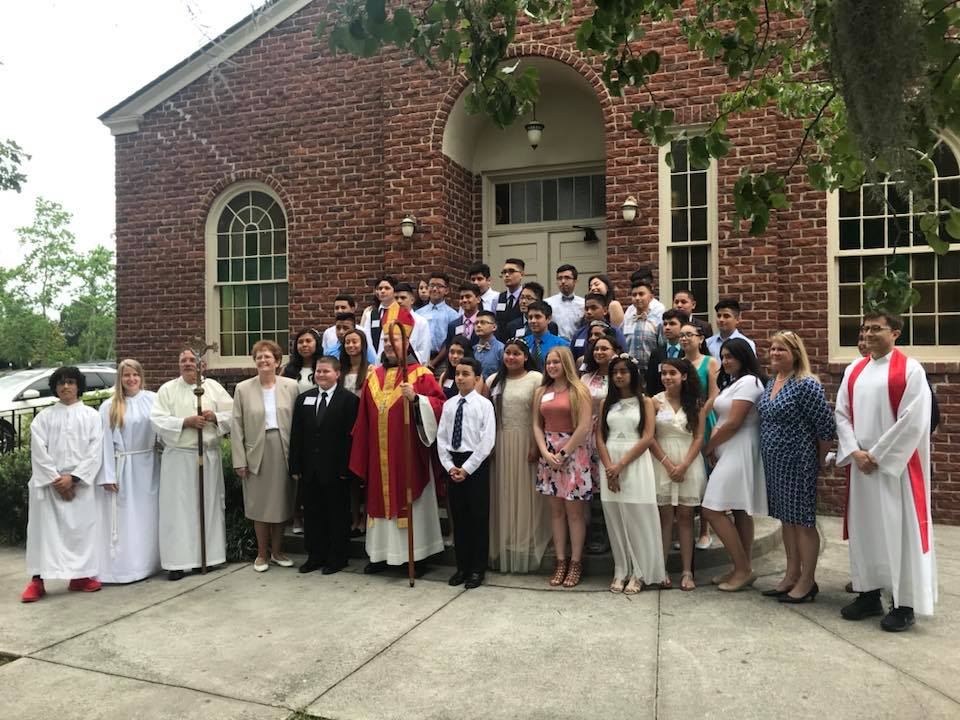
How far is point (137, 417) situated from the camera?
266 inches

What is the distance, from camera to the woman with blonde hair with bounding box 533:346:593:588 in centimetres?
606

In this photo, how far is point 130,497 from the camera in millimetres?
6652

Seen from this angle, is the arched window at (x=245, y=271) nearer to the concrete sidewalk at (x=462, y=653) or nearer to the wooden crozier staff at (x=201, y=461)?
the wooden crozier staff at (x=201, y=461)

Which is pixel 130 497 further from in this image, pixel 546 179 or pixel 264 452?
pixel 546 179

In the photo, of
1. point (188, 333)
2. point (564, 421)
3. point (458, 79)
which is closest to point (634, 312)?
point (564, 421)

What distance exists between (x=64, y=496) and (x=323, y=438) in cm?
211

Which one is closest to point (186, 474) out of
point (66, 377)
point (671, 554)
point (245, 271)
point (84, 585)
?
point (84, 585)

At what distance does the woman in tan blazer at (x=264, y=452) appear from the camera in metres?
6.74

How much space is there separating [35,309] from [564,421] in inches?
2441

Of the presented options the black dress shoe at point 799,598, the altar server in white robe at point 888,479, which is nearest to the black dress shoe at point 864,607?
the altar server in white robe at point 888,479

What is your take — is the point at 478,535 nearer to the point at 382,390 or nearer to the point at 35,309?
the point at 382,390

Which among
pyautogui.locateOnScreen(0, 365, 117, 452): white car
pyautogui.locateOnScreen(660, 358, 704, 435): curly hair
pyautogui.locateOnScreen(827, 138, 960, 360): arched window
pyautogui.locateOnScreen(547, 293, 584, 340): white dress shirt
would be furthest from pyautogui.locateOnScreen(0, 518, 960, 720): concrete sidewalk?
pyautogui.locateOnScreen(0, 365, 117, 452): white car

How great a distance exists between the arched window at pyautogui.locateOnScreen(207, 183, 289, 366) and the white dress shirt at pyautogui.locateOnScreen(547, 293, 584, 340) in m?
4.92

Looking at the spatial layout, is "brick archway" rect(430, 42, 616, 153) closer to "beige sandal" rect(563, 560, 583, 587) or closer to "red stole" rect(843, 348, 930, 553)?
"red stole" rect(843, 348, 930, 553)
